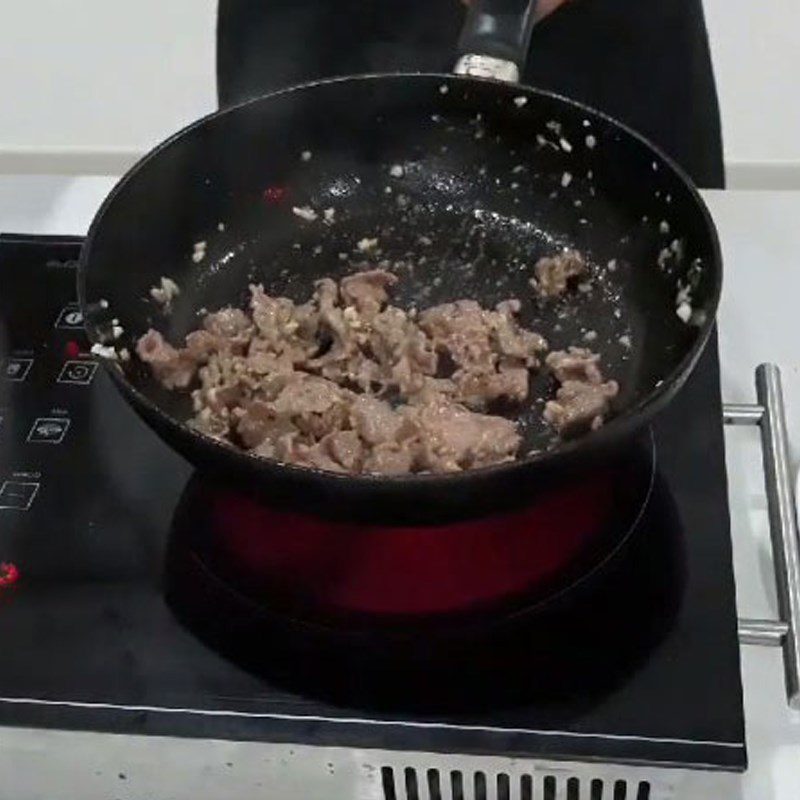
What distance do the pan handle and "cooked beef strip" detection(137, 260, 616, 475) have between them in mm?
191

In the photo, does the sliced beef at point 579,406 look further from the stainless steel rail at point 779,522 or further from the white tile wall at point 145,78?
the white tile wall at point 145,78

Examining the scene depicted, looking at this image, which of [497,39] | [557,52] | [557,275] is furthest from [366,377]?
[557,52]

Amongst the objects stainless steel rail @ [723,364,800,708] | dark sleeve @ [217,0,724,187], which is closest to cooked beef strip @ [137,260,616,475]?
stainless steel rail @ [723,364,800,708]

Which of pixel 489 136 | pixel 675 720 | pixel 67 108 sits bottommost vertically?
pixel 67 108

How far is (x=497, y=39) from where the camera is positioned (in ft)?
3.31

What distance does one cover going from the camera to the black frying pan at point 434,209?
93cm

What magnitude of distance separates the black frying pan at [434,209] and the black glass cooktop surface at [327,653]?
0.08 meters

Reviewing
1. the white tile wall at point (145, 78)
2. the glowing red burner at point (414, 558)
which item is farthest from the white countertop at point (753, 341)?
the white tile wall at point (145, 78)

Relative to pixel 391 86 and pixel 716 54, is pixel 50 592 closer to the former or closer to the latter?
pixel 391 86

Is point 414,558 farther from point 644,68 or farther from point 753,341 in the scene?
point 644,68

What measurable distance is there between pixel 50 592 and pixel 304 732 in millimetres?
215

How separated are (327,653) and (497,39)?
1.75 feet

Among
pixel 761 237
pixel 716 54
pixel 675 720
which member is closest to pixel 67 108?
pixel 716 54

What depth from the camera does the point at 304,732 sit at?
28.6 inches
